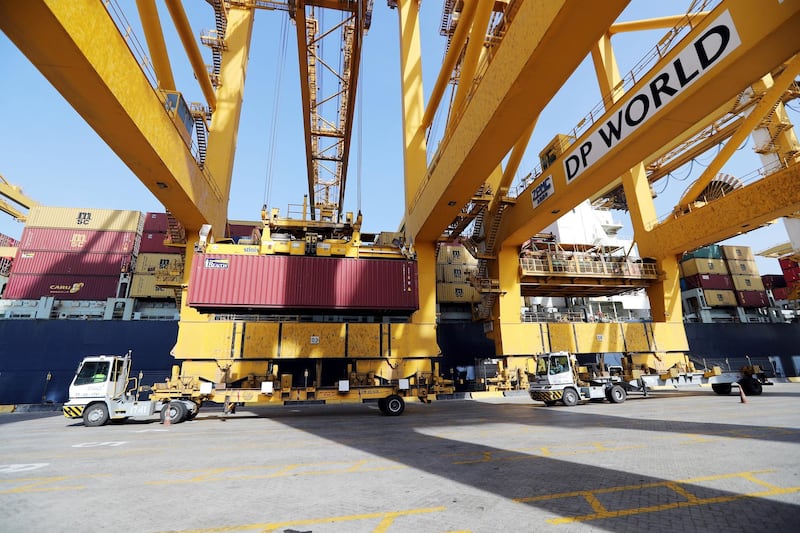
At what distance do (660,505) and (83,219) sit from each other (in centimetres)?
3927

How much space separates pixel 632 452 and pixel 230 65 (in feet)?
77.5

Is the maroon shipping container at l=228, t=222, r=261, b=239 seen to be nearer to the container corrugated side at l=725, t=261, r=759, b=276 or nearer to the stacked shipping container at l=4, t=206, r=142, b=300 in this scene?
the stacked shipping container at l=4, t=206, r=142, b=300

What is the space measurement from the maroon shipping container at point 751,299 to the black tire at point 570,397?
1257 inches

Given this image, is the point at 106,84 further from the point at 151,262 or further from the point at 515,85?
the point at 151,262

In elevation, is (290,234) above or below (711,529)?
above

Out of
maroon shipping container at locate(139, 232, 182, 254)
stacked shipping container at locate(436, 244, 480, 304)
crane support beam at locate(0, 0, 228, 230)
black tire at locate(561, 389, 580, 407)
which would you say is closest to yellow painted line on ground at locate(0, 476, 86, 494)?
crane support beam at locate(0, 0, 228, 230)

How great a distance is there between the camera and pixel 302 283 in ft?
51.3

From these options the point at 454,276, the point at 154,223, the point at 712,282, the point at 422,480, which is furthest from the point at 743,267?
the point at 154,223

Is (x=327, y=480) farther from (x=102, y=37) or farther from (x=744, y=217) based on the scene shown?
(x=744, y=217)

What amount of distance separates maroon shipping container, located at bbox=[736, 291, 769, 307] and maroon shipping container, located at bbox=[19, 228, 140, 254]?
55886 millimetres

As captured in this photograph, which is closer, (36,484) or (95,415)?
(36,484)

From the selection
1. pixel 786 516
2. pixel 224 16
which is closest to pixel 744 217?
pixel 786 516

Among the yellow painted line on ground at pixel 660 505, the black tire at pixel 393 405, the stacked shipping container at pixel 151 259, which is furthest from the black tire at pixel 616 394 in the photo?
the stacked shipping container at pixel 151 259

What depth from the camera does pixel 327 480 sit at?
5410 mm
